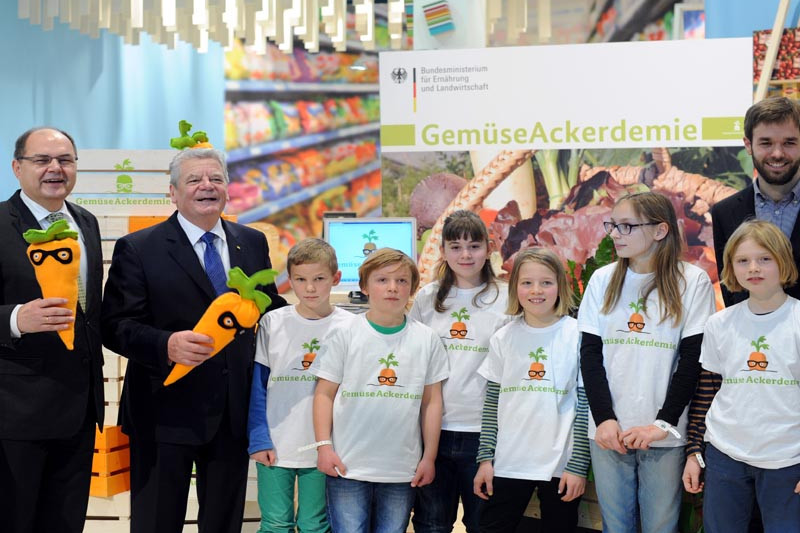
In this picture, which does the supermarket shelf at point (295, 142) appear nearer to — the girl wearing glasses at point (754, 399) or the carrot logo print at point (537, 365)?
the carrot logo print at point (537, 365)

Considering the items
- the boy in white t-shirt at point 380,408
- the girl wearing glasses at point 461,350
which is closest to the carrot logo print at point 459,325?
the girl wearing glasses at point 461,350

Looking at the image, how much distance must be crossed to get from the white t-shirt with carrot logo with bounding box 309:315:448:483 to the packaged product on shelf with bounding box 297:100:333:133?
702 centimetres

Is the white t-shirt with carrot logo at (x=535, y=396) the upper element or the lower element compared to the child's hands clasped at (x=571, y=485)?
upper

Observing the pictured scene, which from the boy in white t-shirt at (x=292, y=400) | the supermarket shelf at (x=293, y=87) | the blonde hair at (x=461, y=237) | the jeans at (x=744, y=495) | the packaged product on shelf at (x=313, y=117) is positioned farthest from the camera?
the packaged product on shelf at (x=313, y=117)

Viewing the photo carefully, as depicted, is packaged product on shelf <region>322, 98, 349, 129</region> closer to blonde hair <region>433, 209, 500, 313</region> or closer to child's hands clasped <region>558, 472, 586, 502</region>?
blonde hair <region>433, 209, 500, 313</region>

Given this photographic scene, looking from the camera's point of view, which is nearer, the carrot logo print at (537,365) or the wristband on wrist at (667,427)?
the wristband on wrist at (667,427)

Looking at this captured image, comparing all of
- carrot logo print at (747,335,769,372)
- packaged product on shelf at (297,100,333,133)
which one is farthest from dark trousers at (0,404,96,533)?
packaged product on shelf at (297,100,333,133)

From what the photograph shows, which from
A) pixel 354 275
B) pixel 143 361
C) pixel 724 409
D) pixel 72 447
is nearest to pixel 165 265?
pixel 143 361

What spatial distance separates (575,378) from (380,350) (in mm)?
640

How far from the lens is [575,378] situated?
2.88 meters

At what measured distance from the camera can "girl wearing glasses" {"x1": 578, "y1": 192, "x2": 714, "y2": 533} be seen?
267cm

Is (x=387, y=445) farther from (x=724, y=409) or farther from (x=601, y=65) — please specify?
(x=601, y=65)

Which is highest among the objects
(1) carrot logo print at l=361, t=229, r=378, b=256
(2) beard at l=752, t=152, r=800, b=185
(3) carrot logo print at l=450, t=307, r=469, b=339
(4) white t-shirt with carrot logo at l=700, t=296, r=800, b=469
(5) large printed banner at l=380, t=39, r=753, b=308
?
(5) large printed banner at l=380, t=39, r=753, b=308

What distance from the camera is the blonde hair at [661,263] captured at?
272cm
